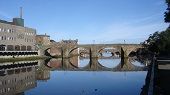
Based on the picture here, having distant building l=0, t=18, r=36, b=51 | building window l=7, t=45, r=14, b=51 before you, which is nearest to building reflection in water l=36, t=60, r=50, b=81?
distant building l=0, t=18, r=36, b=51

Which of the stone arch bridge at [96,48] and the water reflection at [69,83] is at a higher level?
the stone arch bridge at [96,48]


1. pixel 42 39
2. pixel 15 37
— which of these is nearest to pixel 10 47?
pixel 15 37

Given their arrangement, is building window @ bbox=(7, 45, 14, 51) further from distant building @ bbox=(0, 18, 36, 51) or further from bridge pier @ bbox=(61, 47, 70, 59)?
bridge pier @ bbox=(61, 47, 70, 59)

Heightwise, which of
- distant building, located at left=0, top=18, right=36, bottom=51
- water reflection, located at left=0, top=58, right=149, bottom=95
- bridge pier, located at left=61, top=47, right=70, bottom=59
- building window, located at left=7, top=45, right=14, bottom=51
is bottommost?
water reflection, located at left=0, top=58, right=149, bottom=95

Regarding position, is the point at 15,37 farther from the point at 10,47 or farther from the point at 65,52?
the point at 65,52

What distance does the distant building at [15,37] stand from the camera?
318 feet

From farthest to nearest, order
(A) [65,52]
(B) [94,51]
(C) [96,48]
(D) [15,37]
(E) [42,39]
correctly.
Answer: (E) [42,39]
(A) [65,52]
(B) [94,51]
(C) [96,48]
(D) [15,37]

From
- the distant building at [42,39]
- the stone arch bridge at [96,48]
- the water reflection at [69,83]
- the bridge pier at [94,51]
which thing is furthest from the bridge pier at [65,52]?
the water reflection at [69,83]

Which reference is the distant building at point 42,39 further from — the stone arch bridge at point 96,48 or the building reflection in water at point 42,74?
the building reflection in water at point 42,74

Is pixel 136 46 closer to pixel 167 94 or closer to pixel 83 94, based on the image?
pixel 83 94

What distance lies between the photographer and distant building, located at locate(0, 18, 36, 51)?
9706 cm

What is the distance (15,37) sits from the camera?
10669cm

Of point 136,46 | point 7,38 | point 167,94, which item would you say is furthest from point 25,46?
point 167,94

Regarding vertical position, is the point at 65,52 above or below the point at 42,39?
below
